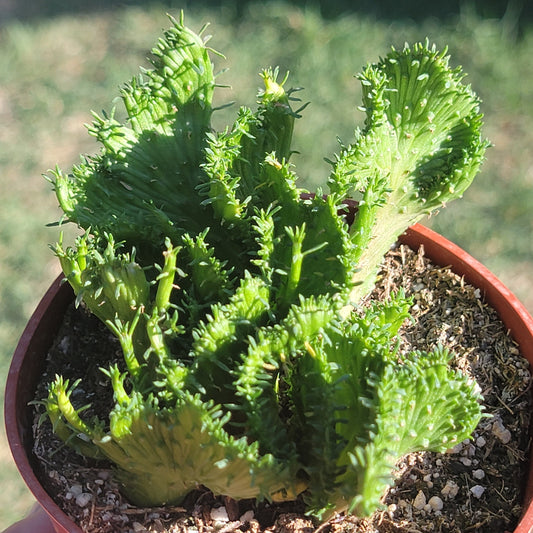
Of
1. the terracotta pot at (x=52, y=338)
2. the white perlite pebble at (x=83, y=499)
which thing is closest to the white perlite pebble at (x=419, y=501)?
the terracotta pot at (x=52, y=338)

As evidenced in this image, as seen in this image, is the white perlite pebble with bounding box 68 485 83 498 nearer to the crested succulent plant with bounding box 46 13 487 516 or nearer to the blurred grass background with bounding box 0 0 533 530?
the crested succulent plant with bounding box 46 13 487 516

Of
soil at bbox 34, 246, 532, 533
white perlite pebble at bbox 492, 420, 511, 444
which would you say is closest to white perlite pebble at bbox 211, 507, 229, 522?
soil at bbox 34, 246, 532, 533

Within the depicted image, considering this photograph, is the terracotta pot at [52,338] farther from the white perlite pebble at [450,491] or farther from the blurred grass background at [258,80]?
the blurred grass background at [258,80]

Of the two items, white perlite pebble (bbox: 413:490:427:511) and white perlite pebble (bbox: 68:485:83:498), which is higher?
white perlite pebble (bbox: 413:490:427:511)

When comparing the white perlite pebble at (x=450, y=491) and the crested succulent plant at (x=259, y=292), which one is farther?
the white perlite pebble at (x=450, y=491)

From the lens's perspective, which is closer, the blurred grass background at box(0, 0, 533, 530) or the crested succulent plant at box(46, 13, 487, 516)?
the crested succulent plant at box(46, 13, 487, 516)

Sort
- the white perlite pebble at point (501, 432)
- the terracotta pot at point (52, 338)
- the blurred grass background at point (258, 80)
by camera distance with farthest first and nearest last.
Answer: the blurred grass background at point (258, 80) → the white perlite pebble at point (501, 432) → the terracotta pot at point (52, 338)
